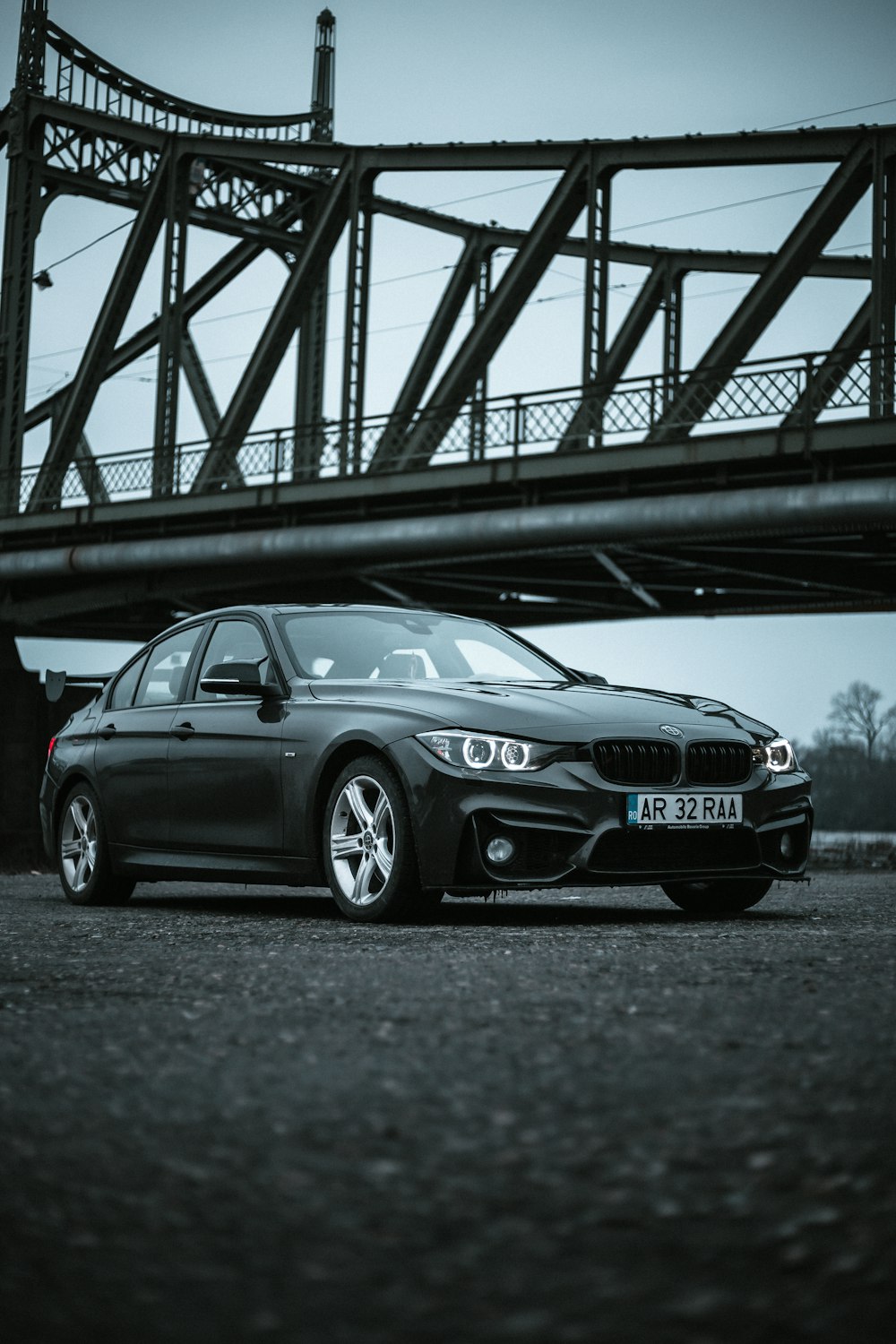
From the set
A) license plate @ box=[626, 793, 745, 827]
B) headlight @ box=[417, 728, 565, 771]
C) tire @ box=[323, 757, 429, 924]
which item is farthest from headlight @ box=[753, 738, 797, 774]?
tire @ box=[323, 757, 429, 924]

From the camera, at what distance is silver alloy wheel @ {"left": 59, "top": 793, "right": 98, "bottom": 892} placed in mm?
9305

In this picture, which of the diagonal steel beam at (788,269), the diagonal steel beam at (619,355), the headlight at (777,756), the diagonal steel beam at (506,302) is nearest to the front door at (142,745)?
the headlight at (777,756)

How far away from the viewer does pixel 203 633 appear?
891 cm

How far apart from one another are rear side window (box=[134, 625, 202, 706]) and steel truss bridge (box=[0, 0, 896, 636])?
1176cm

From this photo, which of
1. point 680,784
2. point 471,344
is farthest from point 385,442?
point 680,784

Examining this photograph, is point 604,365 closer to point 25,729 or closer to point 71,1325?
point 25,729

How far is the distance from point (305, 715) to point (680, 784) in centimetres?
167

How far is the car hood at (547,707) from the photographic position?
7.09m

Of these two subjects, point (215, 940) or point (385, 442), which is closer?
point (215, 940)

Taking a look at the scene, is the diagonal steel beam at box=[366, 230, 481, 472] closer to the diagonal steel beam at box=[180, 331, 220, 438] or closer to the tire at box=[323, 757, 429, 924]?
the diagonal steel beam at box=[180, 331, 220, 438]

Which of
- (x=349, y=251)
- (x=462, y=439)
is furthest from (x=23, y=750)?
(x=349, y=251)

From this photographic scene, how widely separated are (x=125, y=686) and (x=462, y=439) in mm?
15610

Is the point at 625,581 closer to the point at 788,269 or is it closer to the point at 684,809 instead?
the point at 788,269

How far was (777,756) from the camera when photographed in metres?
7.74
